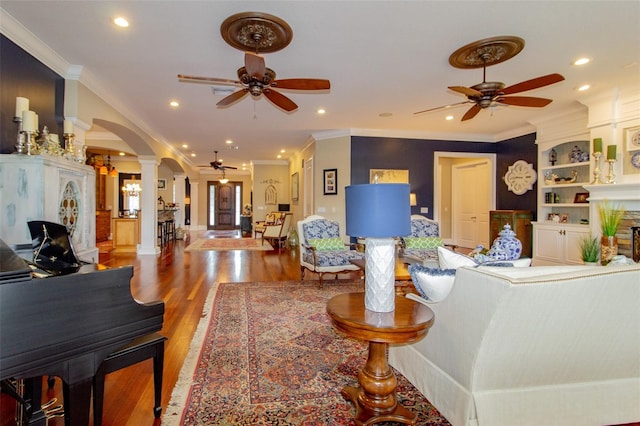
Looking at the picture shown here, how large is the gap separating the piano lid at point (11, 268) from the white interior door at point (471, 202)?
343 inches

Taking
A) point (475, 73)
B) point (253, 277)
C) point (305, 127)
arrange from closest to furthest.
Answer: point (475, 73) < point (253, 277) < point (305, 127)

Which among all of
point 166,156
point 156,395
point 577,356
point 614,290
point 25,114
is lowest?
point 156,395

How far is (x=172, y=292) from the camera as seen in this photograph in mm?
4363

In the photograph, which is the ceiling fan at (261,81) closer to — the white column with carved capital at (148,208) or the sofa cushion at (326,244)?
the sofa cushion at (326,244)

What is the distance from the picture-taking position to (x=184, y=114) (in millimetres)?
5609

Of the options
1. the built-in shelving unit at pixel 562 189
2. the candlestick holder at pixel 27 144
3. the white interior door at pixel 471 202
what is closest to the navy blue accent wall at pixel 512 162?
the built-in shelving unit at pixel 562 189

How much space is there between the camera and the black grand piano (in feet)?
3.98

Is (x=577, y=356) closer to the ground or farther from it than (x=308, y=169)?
closer to the ground

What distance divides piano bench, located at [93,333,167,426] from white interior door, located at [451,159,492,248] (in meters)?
8.21

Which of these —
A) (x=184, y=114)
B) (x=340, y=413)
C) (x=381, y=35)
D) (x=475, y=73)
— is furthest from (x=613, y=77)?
(x=184, y=114)

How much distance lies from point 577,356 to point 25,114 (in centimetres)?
413

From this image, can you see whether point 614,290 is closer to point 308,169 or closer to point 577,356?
point 577,356

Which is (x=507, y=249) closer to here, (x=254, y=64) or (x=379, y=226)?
(x=379, y=226)

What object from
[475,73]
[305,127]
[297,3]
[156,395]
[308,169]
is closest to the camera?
[156,395]
